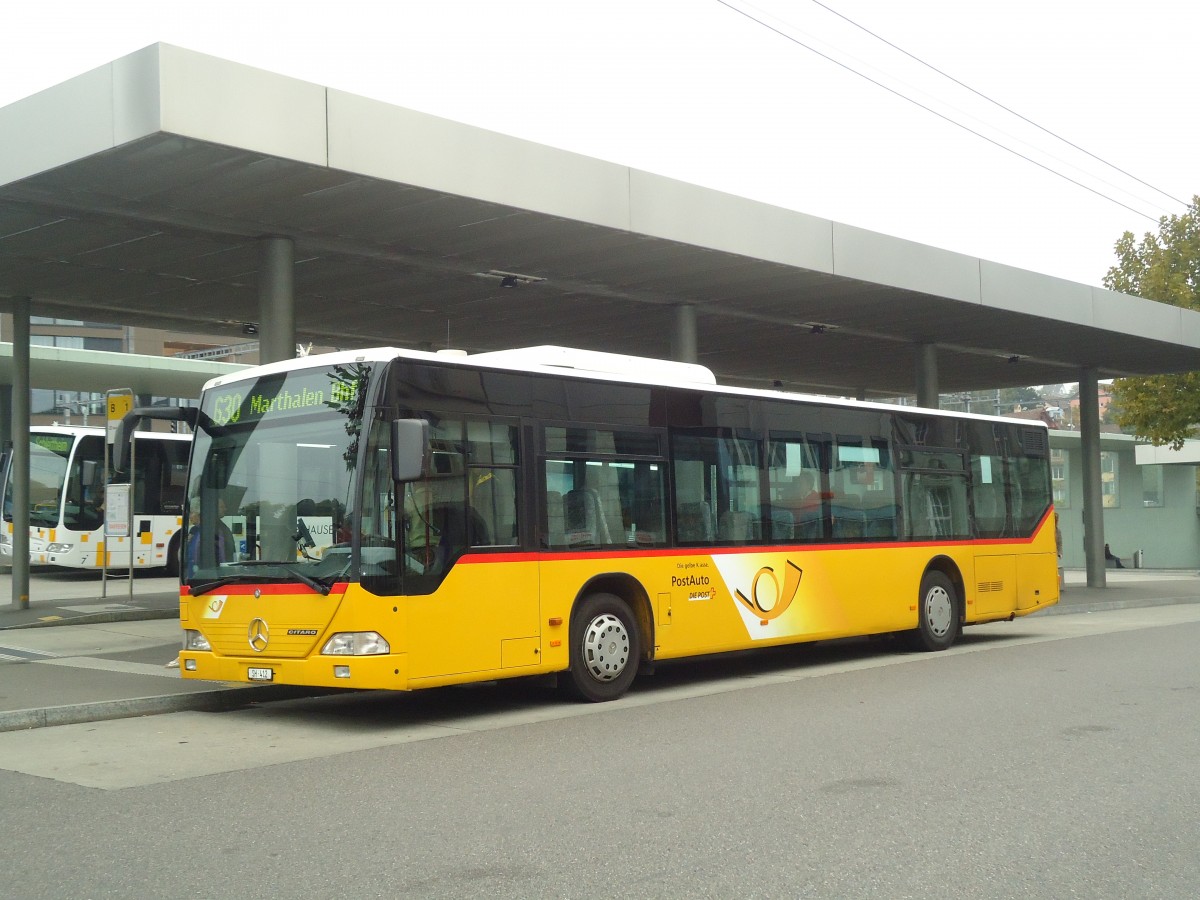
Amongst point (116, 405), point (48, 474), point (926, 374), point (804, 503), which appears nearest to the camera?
point (804, 503)

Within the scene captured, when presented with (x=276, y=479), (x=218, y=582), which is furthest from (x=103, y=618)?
(x=276, y=479)

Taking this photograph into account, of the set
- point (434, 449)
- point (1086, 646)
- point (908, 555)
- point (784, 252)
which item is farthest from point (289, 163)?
point (1086, 646)

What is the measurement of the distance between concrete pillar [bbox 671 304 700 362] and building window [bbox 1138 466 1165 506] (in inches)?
1369

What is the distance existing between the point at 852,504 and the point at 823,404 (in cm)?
126

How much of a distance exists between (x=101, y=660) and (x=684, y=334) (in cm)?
1001

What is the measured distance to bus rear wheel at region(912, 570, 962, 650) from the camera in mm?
15938

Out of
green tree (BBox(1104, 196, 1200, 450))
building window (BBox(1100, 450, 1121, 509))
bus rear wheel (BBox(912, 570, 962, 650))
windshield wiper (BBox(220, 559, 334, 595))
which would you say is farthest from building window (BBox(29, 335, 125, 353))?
windshield wiper (BBox(220, 559, 334, 595))

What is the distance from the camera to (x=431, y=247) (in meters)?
16.0

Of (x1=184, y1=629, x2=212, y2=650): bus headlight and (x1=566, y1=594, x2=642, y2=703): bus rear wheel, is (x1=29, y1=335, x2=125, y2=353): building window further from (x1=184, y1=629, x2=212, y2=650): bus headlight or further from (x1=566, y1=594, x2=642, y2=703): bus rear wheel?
(x1=566, y1=594, x2=642, y2=703): bus rear wheel

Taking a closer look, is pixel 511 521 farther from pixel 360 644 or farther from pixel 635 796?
pixel 635 796

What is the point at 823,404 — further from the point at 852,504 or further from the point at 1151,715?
the point at 1151,715

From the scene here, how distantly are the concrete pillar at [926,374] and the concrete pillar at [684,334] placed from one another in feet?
21.2

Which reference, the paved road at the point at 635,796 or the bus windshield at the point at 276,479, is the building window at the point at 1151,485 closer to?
the paved road at the point at 635,796

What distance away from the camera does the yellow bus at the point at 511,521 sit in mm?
9812
